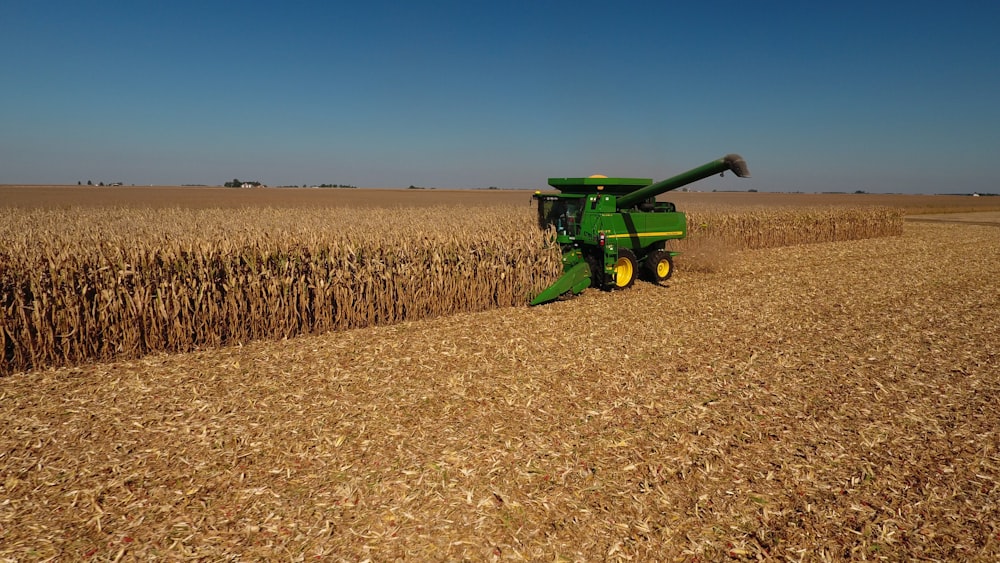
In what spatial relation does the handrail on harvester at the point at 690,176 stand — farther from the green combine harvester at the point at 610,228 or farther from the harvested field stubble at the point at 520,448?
the harvested field stubble at the point at 520,448

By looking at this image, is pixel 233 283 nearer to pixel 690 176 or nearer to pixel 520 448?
pixel 520 448

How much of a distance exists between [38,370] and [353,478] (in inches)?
192

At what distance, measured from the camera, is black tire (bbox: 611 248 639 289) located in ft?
35.7

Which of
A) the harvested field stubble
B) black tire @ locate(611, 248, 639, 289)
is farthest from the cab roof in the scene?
the harvested field stubble

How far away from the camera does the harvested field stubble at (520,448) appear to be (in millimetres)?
3340

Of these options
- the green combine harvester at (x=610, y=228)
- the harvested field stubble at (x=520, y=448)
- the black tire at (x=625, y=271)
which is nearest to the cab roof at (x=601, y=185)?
the green combine harvester at (x=610, y=228)

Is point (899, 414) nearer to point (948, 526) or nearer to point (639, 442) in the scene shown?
point (948, 526)

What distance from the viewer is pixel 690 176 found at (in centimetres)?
972

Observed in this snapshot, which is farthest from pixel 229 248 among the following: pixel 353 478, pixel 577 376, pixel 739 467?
pixel 739 467

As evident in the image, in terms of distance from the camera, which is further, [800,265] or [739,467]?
[800,265]

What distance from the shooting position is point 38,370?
239 inches

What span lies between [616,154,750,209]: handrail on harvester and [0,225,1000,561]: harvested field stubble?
9.86ft

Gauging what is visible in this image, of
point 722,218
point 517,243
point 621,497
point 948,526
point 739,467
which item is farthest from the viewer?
point 722,218

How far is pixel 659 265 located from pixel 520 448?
8169mm
